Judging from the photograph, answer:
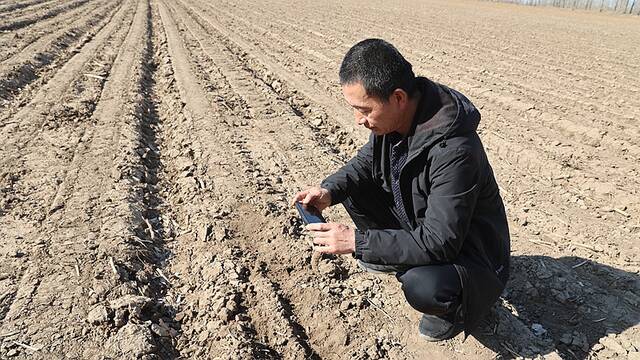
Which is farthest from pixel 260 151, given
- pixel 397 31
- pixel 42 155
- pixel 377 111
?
pixel 397 31

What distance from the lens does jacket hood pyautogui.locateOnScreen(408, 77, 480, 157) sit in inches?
95.0

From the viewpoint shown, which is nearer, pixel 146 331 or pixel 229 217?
pixel 146 331

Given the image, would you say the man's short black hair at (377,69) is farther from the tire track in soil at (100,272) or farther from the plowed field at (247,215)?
the tire track in soil at (100,272)

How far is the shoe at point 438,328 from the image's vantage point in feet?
8.75

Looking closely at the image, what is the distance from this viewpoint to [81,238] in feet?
12.3

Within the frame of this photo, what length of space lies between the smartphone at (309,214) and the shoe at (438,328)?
79 centimetres

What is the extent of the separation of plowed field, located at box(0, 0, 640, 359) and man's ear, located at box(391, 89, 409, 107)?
1326mm

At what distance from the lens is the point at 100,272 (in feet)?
11.0

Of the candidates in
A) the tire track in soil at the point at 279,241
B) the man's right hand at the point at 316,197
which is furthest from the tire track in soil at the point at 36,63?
the man's right hand at the point at 316,197

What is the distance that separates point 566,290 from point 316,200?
5.83 feet

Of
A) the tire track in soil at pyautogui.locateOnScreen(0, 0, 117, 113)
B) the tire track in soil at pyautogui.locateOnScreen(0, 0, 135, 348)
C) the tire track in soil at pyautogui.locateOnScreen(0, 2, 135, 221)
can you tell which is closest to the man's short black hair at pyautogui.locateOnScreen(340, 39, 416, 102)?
the tire track in soil at pyautogui.locateOnScreen(0, 0, 135, 348)

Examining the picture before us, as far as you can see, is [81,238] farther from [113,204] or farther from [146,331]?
[146,331]

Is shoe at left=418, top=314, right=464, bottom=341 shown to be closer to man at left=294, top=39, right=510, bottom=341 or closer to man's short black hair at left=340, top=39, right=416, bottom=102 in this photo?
man at left=294, top=39, right=510, bottom=341

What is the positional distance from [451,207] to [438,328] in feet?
2.48
